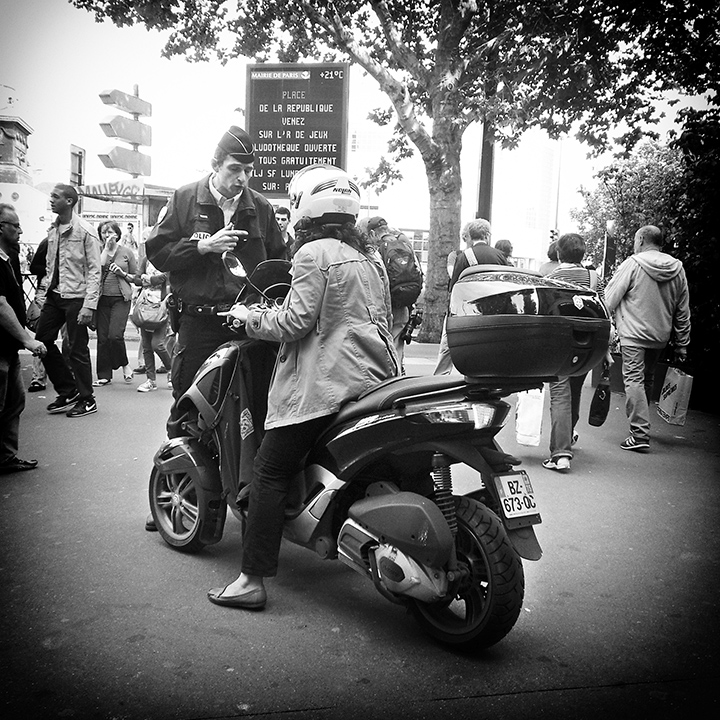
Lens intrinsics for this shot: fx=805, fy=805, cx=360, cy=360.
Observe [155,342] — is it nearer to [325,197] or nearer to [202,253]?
[202,253]

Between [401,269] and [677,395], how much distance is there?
231 centimetres

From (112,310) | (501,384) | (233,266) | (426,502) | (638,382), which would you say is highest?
(233,266)

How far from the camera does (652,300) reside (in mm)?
5984

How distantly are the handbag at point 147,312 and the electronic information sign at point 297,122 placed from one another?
2.08m

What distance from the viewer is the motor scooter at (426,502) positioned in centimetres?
256

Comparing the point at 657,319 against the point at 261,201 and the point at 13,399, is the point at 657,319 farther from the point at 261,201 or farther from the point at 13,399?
the point at 13,399

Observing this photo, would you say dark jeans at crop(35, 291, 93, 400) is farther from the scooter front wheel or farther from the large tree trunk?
the scooter front wheel

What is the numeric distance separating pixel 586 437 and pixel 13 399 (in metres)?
4.37

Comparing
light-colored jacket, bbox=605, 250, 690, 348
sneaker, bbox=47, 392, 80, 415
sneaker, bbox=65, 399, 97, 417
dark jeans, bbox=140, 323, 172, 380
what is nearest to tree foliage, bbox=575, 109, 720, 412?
light-colored jacket, bbox=605, 250, 690, 348

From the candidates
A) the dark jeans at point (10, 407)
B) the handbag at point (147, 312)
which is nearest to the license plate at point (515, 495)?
the dark jeans at point (10, 407)

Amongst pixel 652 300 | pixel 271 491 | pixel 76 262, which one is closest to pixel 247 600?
pixel 271 491

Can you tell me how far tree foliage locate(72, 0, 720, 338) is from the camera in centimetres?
227

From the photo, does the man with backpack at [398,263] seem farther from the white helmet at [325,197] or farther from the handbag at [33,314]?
the white helmet at [325,197]

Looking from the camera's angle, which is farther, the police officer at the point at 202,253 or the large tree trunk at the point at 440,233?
the large tree trunk at the point at 440,233
